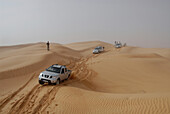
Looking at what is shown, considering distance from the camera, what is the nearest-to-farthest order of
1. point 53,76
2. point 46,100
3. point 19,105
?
point 19,105 → point 46,100 → point 53,76

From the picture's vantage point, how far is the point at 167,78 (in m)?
20.1

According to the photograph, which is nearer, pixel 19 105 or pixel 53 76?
pixel 19 105

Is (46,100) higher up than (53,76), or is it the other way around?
(53,76)

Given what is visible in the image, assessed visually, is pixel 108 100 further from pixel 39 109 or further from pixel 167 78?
pixel 167 78

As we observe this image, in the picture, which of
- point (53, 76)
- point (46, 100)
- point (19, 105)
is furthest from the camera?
point (53, 76)

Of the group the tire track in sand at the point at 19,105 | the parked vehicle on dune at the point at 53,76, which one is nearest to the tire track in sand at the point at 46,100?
the tire track in sand at the point at 19,105

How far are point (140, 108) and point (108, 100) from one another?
197 centimetres

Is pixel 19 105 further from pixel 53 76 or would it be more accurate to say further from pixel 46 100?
pixel 53 76

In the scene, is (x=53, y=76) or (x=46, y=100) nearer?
(x=46, y=100)

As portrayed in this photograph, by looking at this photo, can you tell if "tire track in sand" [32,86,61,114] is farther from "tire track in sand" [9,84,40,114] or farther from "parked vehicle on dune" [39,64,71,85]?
"parked vehicle on dune" [39,64,71,85]

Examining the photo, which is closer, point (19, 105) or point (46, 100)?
point (19, 105)

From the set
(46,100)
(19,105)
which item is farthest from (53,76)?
(19,105)

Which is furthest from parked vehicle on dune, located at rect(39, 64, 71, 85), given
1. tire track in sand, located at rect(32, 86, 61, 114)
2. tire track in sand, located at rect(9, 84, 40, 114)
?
tire track in sand, located at rect(9, 84, 40, 114)

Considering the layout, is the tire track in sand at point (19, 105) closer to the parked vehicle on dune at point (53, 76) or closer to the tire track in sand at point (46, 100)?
the tire track in sand at point (46, 100)
